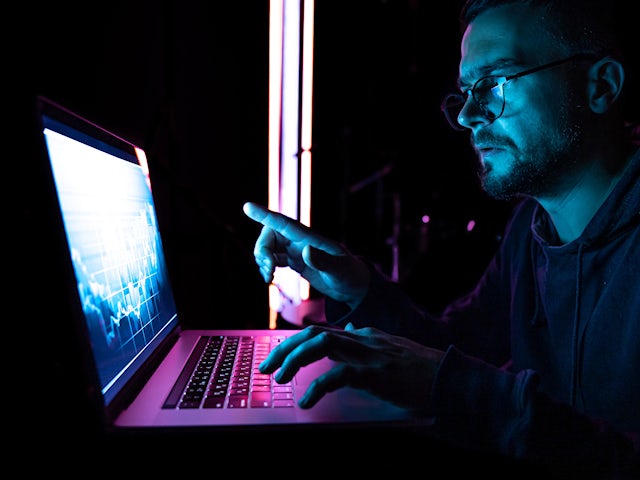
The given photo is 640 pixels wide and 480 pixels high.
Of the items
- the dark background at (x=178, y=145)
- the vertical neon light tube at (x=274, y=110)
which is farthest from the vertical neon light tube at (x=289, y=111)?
the dark background at (x=178, y=145)

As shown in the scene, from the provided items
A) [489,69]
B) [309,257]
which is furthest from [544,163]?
[309,257]

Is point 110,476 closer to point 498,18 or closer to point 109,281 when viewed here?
point 109,281

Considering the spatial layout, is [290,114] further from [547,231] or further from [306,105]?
[547,231]

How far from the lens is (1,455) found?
17.3 inches

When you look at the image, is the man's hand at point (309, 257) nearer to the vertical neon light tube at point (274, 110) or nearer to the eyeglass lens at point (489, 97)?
the eyeglass lens at point (489, 97)

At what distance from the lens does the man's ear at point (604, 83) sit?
0.97 meters

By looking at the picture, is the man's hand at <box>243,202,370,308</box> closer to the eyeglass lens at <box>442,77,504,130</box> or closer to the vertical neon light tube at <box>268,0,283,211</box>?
the eyeglass lens at <box>442,77,504,130</box>

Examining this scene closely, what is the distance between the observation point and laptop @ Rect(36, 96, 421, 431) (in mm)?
499

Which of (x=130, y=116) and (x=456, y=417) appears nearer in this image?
(x=456, y=417)

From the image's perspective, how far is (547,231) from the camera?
1105 mm

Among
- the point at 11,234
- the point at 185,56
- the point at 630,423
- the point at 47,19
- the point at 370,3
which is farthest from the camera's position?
the point at 370,3

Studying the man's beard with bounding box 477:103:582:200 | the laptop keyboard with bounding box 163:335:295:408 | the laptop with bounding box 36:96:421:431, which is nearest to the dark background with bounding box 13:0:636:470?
the laptop with bounding box 36:96:421:431

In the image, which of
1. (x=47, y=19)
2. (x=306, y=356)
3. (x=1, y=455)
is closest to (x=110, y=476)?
(x=1, y=455)

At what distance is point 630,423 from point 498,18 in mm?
863
